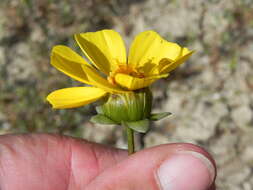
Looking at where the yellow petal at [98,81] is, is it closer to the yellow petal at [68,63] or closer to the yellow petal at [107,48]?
the yellow petal at [68,63]

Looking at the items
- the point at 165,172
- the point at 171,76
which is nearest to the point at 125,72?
the point at 165,172

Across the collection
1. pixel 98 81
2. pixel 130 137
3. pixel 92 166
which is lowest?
pixel 92 166

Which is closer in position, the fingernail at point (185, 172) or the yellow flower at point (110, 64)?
the yellow flower at point (110, 64)

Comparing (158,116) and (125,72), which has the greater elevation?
(125,72)

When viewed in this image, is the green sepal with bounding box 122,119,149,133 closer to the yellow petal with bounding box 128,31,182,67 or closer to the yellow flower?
the yellow flower

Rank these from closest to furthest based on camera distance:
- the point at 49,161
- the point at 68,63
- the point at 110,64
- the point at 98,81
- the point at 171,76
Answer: the point at 98,81 < the point at 68,63 < the point at 110,64 < the point at 49,161 < the point at 171,76

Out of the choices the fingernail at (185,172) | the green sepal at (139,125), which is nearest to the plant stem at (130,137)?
the green sepal at (139,125)

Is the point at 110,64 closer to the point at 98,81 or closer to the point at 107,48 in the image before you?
the point at 107,48
